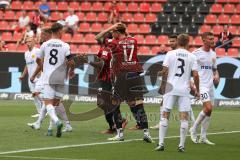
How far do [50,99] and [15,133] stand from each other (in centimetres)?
119

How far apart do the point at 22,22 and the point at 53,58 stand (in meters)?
20.3

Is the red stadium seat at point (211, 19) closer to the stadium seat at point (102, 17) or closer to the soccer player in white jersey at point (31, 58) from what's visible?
the stadium seat at point (102, 17)

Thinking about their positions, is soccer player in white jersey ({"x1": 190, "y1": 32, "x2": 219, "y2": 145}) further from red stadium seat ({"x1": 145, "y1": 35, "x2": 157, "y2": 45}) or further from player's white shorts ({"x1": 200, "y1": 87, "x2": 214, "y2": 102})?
red stadium seat ({"x1": 145, "y1": 35, "x2": 157, "y2": 45})

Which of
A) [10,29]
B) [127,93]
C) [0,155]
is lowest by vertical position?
[0,155]

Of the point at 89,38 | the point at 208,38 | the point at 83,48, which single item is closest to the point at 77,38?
the point at 89,38

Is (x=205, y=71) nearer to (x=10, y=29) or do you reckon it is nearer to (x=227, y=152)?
(x=227, y=152)

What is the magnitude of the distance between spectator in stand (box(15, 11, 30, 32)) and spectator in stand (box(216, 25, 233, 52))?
9.72 m

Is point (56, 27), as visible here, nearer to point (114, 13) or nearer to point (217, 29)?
point (217, 29)

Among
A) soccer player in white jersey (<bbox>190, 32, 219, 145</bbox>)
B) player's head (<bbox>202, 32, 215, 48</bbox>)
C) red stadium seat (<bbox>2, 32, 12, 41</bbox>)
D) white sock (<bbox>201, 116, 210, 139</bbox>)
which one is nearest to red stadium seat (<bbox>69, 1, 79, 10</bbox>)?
red stadium seat (<bbox>2, 32, 12, 41</bbox>)

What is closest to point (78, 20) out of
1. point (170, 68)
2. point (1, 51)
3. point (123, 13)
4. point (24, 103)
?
point (123, 13)

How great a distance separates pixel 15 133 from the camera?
660 inches

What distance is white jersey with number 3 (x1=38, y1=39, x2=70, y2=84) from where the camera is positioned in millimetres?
16266

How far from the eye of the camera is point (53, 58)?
16.3 meters

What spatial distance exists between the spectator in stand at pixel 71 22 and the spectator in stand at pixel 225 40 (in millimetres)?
7138
